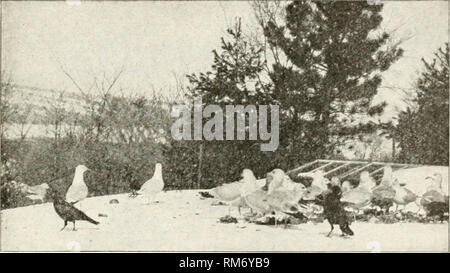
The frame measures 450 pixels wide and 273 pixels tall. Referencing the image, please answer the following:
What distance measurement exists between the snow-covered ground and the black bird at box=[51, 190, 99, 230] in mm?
73

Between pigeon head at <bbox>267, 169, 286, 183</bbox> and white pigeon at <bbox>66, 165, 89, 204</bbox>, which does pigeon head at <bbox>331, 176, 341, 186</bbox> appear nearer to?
pigeon head at <bbox>267, 169, 286, 183</bbox>

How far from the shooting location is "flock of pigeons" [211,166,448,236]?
5.04 metres

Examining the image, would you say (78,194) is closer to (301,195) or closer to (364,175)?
(301,195)

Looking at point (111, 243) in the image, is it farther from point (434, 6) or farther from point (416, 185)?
point (434, 6)


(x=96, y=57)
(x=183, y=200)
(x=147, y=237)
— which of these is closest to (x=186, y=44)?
(x=96, y=57)

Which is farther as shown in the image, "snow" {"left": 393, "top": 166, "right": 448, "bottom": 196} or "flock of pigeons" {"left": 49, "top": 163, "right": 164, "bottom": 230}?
"snow" {"left": 393, "top": 166, "right": 448, "bottom": 196}

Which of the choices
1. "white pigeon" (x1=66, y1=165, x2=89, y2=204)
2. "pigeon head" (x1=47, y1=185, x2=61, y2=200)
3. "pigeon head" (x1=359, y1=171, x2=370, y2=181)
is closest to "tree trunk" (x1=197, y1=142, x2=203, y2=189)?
"white pigeon" (x1=66, y1=165, x2=89, y2=204)

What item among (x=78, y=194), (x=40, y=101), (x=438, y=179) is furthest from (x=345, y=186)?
(x=40, y=101)

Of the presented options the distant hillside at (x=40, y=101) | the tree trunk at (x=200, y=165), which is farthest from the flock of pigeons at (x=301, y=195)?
the distant hillside at (x=40, y=101)

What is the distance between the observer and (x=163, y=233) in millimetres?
5031

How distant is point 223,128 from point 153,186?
0.84m

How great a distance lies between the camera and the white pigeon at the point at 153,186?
5195 mm

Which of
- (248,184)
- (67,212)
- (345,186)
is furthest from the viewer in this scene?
(345,186)
